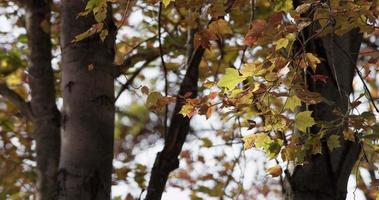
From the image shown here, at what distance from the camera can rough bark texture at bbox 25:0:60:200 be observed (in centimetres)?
381

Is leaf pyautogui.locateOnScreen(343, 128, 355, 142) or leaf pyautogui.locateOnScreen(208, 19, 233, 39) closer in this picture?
leaf pyautogui.locateOnScreen(343, 128, 355, 142)

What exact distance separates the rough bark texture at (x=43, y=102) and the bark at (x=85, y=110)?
1038 millimetres

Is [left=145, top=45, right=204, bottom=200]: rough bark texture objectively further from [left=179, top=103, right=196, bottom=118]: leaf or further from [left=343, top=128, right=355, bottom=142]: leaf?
[left=343, top=128, right=355, bottom=142]: leaf

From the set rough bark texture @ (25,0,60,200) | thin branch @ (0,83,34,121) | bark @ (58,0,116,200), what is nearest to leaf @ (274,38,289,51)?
bark @ (58,0,116,200)

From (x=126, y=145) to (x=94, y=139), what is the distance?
15.5ft

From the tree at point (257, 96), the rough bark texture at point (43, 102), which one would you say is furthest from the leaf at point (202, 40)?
the rough bark texture at point (43, 102)

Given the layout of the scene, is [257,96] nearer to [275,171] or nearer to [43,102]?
[275,171]

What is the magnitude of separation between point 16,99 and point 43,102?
248 millimetres

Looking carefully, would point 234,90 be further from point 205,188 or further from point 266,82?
point 205,188

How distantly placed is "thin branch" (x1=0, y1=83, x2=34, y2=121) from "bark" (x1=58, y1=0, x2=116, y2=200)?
0.96 metres

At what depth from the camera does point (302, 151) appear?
2.38m

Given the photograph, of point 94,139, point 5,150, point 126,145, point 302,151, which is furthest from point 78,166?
point 126,145

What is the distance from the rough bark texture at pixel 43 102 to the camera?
3.81 metres

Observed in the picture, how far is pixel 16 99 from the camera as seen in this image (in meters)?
3.74
